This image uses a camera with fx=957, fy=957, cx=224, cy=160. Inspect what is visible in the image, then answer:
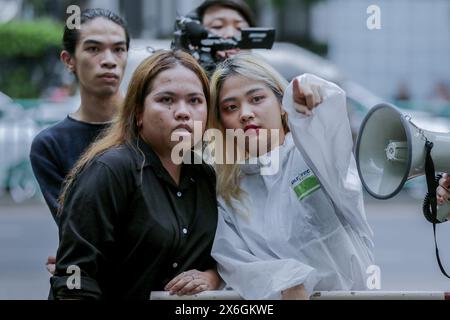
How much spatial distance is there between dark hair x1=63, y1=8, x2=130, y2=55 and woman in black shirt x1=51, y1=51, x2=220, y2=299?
80 centimetres

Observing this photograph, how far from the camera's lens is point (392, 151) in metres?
2.91

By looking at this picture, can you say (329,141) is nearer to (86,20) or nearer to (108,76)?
(108,76)

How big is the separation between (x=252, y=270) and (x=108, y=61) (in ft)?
3.78

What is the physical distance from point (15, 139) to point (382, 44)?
10983mm

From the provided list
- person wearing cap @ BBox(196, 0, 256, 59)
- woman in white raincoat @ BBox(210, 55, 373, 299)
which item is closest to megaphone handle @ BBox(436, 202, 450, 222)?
woman in white raincoat @ BBox(210, 55, 373, 299)

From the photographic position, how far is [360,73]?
880 inches

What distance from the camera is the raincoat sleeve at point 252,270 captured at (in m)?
2.78

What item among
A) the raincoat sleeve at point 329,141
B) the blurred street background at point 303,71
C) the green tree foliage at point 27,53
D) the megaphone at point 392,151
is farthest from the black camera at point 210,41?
the green tree foliage at point 27,53

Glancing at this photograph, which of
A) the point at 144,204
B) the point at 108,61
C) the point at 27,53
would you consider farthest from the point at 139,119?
the point at 27,53

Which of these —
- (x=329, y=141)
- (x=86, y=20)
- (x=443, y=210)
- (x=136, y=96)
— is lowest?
(x=443, y=210)

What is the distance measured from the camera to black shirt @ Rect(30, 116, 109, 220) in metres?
3.50

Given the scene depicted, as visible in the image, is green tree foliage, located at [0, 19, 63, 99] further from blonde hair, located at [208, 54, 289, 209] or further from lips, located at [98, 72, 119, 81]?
blonde hair, located at [208, 54, 289, 209]
